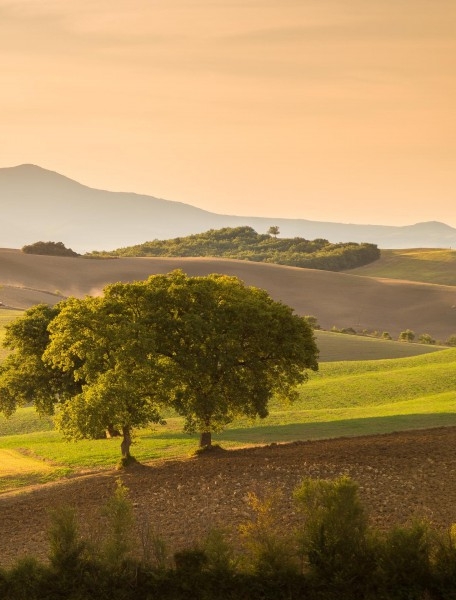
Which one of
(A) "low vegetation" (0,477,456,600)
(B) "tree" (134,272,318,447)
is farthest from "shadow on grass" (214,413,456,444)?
(A) "low vegetation" (0,477,456,600)

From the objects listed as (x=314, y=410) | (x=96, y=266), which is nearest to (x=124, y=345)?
(x=314, y=410)

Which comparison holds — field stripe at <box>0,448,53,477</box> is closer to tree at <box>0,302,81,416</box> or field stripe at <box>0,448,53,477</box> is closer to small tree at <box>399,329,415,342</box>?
tree at <box>0,302,81,416</box>

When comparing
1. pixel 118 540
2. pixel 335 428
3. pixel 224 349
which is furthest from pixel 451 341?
pixel 118 540

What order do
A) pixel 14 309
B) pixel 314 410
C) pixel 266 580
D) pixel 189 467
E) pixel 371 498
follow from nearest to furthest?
pixel 266 580 → pixel 371 498 → pixel 189 467 → pixel 314 410 → pixel 14 309

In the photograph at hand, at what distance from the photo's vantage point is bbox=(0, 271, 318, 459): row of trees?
41.7 meters

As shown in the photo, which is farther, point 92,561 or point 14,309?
point 14,309

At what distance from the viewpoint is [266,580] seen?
890 inches

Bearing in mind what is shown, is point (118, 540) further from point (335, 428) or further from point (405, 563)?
point (335, 428)

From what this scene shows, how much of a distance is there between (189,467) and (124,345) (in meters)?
6.35

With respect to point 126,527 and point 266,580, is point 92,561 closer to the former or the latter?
point 126,527

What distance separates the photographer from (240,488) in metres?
34.8

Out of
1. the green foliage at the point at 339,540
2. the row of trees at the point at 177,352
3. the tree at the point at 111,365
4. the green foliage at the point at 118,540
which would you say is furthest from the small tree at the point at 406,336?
the green foliage at the point at 118,540

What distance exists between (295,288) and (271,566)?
152m

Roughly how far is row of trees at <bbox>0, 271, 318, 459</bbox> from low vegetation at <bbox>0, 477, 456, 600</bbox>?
17.1 m
